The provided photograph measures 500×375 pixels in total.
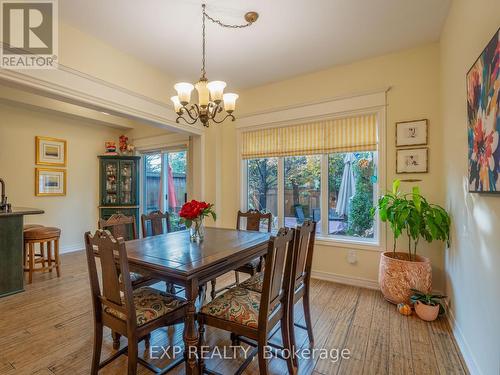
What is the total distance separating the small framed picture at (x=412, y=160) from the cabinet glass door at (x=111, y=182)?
5159 millimetres

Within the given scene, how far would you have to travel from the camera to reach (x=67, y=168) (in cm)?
494

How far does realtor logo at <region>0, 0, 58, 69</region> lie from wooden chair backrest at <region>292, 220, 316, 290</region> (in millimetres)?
2783

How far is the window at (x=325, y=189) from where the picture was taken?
342 centimetres

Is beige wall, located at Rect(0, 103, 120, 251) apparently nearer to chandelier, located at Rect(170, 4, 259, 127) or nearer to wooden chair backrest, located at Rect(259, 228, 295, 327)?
chandelier, located at Rect(170, 4, 259, 127)

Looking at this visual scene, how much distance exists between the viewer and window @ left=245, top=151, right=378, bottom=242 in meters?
3.42

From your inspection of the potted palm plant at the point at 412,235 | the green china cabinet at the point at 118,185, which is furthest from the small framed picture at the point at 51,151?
the potted palm plant at the point at 412,235

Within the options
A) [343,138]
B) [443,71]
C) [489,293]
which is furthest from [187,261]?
[443,71]

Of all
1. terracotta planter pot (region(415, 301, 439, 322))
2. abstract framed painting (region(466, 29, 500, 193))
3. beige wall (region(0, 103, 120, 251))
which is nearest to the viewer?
abstract framed painting (region(466, 29, 500, 193))

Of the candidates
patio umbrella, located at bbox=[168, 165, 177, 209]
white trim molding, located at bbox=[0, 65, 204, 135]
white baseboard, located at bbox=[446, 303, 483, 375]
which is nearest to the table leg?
white baseboard, located at bbox=[446, 303, 483, 375]

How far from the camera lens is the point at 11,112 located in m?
4.22

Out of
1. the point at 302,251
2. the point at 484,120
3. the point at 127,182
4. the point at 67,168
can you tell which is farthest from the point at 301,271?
the point at 67,168

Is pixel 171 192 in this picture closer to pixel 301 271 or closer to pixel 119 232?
pixel 119 232

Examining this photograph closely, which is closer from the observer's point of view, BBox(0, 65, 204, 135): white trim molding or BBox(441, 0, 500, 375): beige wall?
Answer: BBox(441, 0, 500, 375): beige wall

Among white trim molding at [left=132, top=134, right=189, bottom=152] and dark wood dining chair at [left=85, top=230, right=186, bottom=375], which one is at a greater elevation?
white trim molding at [left=132, top=134, right=189, bottom=152]
